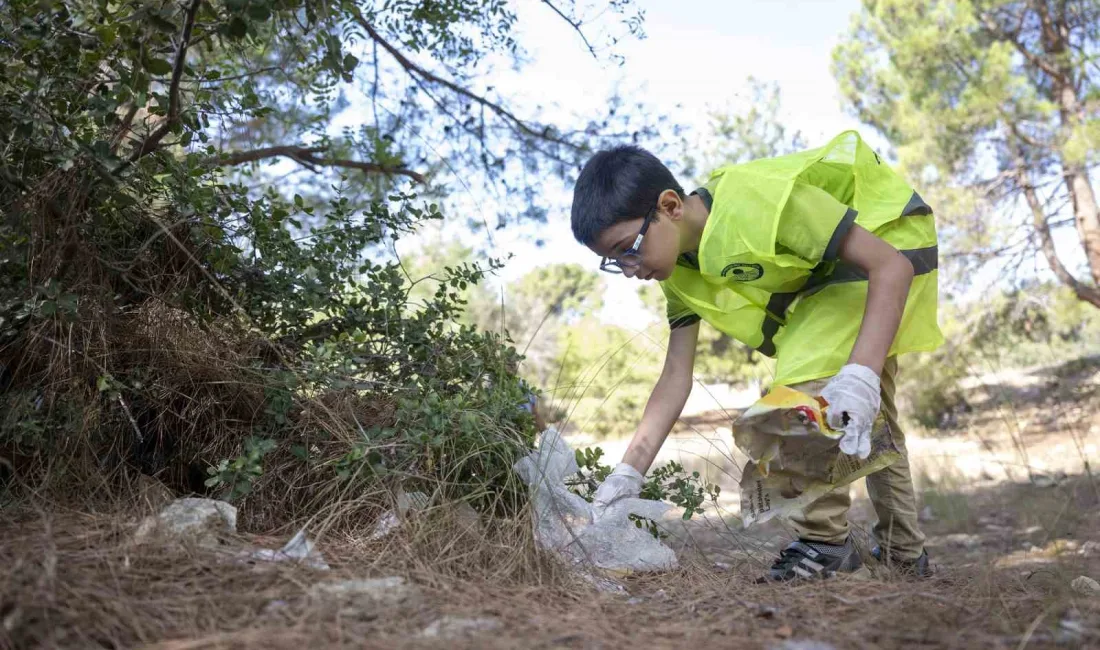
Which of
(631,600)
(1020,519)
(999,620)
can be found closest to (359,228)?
(631,600)

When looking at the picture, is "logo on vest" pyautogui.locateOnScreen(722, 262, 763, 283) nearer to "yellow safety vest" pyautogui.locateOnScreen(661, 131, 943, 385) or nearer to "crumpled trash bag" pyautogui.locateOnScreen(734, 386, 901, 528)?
"yellow safety vest" pyautogui.locateOnScreen(661, 131, 943, 385)

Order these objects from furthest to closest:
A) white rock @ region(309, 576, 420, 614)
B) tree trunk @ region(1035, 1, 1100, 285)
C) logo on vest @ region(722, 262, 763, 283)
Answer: tree trunk @ region(1035, 1, 1100, 285) < logo on vest @ region(722, 262, 763, 283) < white rock @ region(309, 576, 420, 614)

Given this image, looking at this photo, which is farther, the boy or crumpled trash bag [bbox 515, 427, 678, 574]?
crumpled trash bag [bbox 515, 427, 678, 574]

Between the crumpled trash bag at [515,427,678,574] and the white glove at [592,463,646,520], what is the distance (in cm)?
3

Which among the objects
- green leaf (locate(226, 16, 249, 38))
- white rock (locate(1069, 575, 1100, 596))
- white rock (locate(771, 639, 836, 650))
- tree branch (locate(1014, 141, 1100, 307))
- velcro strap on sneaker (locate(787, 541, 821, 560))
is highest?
tree branch (locate(1014, 141, 1100, 307))

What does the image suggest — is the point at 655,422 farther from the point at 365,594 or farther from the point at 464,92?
the point at 464,92

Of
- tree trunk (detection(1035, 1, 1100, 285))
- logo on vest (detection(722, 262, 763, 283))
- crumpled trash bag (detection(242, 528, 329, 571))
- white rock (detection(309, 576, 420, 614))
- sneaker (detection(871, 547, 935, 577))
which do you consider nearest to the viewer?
white rock (detection(309, 576, 420, 614))

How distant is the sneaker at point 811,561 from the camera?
2.05 m

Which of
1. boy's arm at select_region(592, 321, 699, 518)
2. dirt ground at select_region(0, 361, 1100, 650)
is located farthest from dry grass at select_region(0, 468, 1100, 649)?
boy's arm at select_region(592, 321, 699, 518)

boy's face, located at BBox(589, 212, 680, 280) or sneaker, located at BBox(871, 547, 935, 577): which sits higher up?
boy's face, located at BBox(589, 212, 680, 280)

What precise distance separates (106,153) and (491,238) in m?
2.19

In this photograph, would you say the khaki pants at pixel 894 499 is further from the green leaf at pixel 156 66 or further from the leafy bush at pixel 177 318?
the green leaf at pixel 156 66

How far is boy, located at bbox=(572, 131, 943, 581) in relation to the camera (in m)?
1.98

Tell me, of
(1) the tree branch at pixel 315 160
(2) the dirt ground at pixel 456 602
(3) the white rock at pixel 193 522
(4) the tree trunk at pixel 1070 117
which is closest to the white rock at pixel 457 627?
(2) the dirt ground at pixel 456 602
